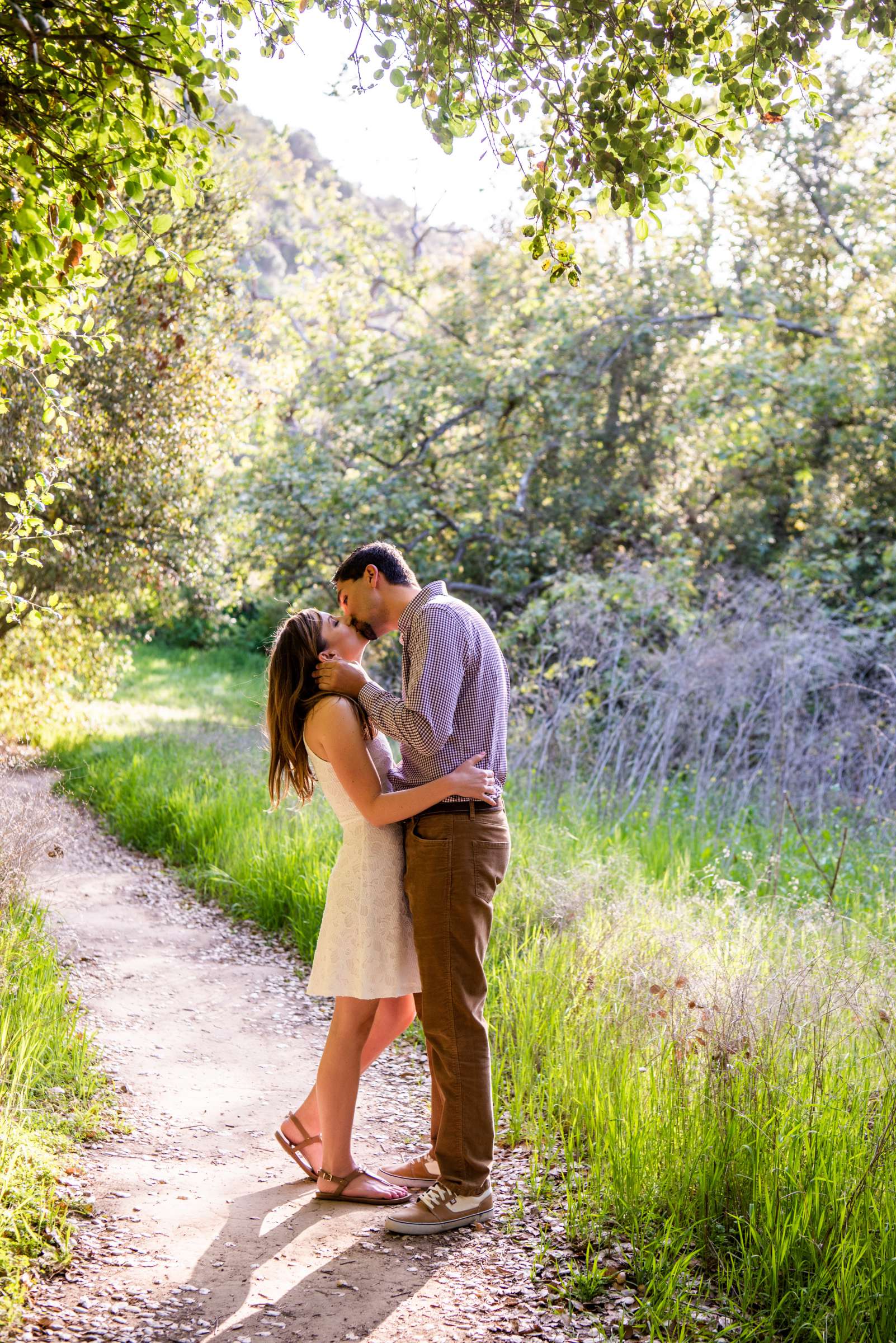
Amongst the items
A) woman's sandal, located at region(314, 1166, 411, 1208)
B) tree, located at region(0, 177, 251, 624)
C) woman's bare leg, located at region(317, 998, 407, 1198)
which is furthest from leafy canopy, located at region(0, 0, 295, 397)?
tree, located at region(0, 177, 251, 624)

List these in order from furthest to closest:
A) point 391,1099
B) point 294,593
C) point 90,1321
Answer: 1. point 294,593
2. point 391,1099
3. point 90,1321

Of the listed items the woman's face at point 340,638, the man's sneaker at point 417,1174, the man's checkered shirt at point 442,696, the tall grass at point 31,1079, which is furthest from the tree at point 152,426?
the man's sneaker at point 417,1174

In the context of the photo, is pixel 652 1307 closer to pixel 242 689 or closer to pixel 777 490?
pixel 777 490

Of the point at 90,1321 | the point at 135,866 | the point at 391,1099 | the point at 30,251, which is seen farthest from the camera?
the point at 135,866

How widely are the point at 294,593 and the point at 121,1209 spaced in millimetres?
9483

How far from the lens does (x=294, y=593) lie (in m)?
12.5

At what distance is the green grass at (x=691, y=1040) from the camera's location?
115 inches

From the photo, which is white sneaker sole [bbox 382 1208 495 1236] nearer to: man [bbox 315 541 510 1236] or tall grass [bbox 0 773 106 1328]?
man [bbox 315 541 510 1236]

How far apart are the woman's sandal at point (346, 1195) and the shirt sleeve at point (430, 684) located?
1.46 meters

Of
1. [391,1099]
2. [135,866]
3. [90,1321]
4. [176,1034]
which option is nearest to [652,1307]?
[90,1321]

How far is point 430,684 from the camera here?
127 inches

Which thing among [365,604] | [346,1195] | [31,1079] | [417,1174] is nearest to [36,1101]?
[31,1079]

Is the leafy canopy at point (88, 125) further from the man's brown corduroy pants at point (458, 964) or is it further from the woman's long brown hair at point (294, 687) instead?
the man's brown corduroy pants at point (458, 964)

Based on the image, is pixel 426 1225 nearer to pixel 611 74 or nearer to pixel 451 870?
pixel 451 870
